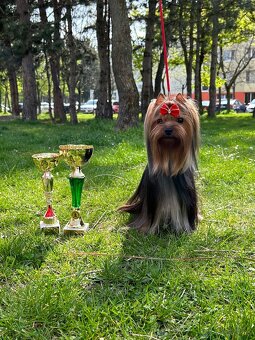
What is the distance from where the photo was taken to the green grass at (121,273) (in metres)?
2.14

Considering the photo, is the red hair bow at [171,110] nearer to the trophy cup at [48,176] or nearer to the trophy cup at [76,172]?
the trophy cup at [76,172]

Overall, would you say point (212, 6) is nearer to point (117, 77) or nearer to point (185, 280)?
point (117, 77)

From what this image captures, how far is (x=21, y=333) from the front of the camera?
2068 millimetres

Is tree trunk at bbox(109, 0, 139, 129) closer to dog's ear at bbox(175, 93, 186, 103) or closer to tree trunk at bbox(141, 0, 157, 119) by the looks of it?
tree trunk at bbox(141, 0, 157, 119)

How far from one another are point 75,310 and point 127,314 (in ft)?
1.00

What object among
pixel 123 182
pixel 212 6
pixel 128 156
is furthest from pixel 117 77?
pixel 212 6

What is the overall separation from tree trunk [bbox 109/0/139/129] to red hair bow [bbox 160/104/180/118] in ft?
24.4

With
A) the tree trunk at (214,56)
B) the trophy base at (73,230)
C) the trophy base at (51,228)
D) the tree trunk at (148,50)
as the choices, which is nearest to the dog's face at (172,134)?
the trophy base at (73,230)

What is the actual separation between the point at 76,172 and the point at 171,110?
1005 millimetres

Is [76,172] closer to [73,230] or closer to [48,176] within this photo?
[48,176]

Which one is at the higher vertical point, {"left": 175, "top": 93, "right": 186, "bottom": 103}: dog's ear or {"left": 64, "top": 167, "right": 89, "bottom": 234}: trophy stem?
{"left": 175, "top": 93, "right": 186, "bottom": 103}: dog's ear

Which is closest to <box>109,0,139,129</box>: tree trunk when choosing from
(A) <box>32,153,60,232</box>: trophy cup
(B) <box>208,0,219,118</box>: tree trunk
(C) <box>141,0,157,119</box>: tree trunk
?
(C) <box>141,0,157,119</box>: tree trunk

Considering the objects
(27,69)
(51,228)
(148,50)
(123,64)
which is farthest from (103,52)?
(51,228)

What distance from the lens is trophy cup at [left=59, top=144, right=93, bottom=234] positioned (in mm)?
3365
